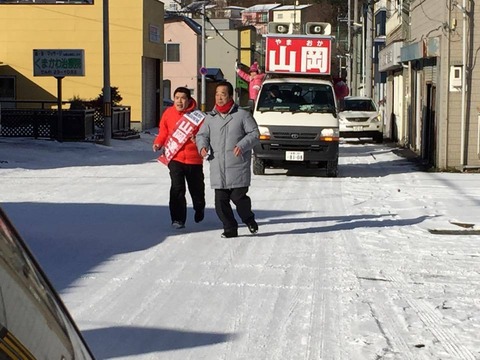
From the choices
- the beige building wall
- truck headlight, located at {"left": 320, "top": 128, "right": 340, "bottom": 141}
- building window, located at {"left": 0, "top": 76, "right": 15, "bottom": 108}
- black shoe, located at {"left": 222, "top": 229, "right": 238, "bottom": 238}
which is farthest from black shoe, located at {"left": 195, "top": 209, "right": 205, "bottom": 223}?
the beige building wall

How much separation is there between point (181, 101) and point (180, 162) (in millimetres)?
723

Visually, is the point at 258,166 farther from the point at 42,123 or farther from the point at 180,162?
the point at 42,123

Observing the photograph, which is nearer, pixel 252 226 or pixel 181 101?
pixel 252 226

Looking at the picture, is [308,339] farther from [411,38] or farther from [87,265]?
[411,38]

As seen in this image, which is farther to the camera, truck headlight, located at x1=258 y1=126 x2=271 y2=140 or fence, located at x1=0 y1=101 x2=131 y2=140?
fence, located at x1=0 y1=101 x2=131 y2=140

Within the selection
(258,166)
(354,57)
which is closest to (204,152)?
(258,166)

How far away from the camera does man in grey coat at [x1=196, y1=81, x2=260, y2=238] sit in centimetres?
1064

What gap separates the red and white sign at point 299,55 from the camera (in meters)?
21.1

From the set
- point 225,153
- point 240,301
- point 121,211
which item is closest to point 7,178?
point 121,211

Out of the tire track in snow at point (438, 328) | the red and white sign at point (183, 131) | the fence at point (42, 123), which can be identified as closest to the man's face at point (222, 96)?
the red and white sign at point (183, 131)

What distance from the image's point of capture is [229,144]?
10672mm

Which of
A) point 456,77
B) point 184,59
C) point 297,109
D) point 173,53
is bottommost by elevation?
point 297,109

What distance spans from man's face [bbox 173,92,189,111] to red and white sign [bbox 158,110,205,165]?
120 mm

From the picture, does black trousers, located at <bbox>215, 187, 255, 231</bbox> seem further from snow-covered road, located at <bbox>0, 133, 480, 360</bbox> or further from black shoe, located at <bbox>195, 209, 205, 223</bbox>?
black shoe, located at <bbox>195, 209, 205, 223</bbox>
